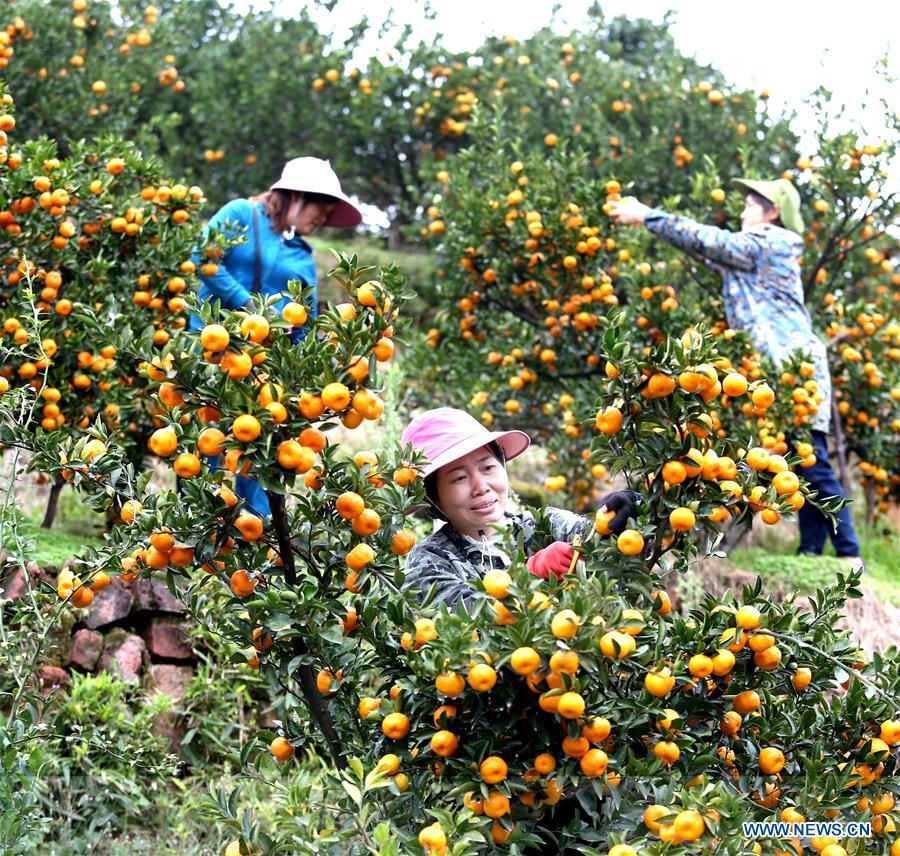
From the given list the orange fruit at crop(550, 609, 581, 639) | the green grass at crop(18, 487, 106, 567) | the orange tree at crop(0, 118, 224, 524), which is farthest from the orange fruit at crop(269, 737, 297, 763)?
the orange tree at crop(0, 118, 224, 524)

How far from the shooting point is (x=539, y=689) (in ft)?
5.93

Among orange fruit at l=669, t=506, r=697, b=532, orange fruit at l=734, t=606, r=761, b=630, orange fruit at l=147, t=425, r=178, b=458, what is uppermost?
orange fruit at l=147, t=425, r=178, b=458

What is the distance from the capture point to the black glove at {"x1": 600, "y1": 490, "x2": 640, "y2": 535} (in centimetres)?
209

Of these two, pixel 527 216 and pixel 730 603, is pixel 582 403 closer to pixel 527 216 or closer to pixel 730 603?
pixel 527 216

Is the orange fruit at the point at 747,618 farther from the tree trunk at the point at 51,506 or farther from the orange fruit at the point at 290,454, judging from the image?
the tree trunk at the point at 51,506

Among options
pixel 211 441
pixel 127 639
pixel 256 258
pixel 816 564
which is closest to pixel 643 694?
pixel 211 441

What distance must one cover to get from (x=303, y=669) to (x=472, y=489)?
2.39 feet

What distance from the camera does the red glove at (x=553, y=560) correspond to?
2.17 meters

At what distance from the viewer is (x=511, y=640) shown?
69.1 inches

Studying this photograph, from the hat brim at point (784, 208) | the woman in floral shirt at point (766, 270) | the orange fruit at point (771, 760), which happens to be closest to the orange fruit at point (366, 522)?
the orange fruit at point (771, 760)

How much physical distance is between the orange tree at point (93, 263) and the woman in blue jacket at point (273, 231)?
12 cm

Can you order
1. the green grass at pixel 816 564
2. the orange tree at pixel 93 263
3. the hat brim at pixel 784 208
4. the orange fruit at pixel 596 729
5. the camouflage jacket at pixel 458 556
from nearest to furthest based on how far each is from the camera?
the orange fruit at pixel 596 729 → the camouflage jacket at pixel 458 556 → the orange tree at pixel 93 263 → the green grass at pixel 816 564 → the hat brim at pixel 784 208

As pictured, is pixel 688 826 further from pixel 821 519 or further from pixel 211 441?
pixel 821 519

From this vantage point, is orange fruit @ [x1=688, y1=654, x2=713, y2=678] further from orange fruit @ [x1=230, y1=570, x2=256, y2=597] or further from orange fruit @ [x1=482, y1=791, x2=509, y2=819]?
orange fruit @ [x1=230, y1=570, x2=256, y2=597]
